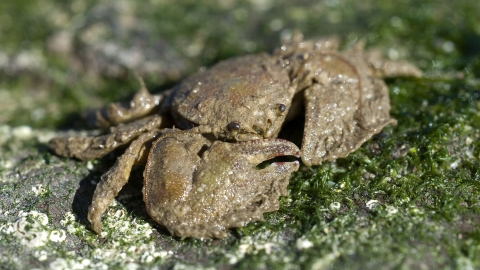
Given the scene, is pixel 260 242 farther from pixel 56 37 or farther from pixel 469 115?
pixel 56 37

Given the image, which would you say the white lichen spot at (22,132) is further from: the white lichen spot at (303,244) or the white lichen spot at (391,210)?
the white lichen spot at (391,210)

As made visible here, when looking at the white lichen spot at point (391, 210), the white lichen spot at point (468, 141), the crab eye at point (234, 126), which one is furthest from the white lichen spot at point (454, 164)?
the crab eye at point (234, 126)

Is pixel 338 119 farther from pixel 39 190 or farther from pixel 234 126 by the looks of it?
pixel 39 190

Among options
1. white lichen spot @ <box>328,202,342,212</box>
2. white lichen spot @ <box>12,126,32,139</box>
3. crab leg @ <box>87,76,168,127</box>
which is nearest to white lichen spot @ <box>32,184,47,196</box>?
crab leg @ <box>87,76,168,127</box>

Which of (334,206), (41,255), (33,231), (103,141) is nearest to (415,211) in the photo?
(334,206)

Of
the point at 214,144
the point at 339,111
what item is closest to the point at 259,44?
the point at 339,111
